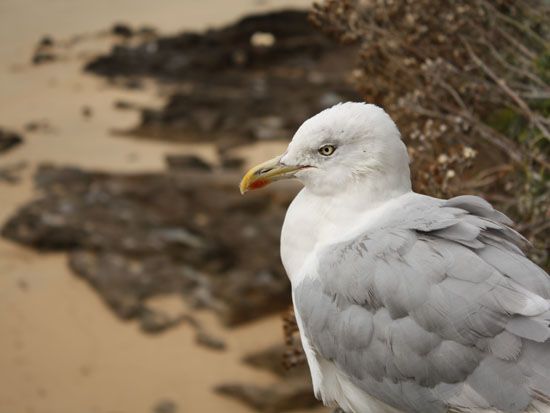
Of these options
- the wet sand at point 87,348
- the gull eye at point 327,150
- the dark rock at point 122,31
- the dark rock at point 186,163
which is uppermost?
the gull eye at point 327,150

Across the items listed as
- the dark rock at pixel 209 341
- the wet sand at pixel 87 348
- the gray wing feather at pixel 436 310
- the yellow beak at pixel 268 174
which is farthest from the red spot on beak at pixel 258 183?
the dark rock at pixel 209 341

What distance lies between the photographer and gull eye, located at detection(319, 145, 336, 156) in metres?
2.91

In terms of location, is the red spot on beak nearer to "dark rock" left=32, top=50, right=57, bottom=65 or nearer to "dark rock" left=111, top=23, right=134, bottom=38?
"dark rock" left=32, top=50, right=57, bottom=65

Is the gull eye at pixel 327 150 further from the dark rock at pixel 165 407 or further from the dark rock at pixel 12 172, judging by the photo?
the dark rock at pixel 12 172

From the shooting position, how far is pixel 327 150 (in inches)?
115

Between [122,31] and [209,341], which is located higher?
[209,341]

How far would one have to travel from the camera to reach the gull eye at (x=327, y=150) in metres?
2.91

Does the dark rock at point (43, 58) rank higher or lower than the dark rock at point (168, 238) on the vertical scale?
lower

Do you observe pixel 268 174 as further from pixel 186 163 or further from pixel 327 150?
pixel 186 163

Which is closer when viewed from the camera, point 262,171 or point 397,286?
point 397,286

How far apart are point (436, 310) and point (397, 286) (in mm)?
137

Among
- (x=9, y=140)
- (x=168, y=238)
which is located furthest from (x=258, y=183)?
(x=9, y=140)

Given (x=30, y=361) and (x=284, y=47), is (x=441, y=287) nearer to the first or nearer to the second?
(x=30, y=361)

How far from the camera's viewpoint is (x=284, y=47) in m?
13.5
